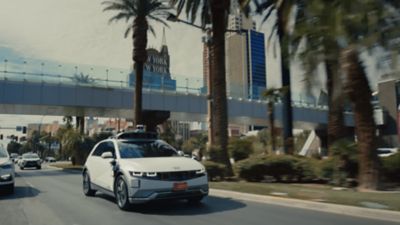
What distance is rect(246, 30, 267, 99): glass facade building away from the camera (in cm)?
4144

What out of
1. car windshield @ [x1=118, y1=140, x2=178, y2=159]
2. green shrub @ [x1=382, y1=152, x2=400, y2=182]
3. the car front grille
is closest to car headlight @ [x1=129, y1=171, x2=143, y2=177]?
the car front grille

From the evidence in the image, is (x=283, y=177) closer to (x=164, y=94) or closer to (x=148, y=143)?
(x=148, y=143)

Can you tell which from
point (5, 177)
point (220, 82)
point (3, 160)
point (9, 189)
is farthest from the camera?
point (220, 82)

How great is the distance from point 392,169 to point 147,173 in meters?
8.85

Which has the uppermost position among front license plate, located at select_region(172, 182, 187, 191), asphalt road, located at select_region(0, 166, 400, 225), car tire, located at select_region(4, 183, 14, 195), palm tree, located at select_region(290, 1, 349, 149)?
palm tree, located at select_region(290, 1, 349, 149)

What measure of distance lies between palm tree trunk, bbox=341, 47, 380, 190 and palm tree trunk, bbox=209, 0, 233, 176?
7341mm

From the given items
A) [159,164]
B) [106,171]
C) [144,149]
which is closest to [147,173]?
[159,164]

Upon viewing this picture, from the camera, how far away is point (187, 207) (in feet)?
37.8

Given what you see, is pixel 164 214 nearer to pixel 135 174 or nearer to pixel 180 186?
pixel 180 186

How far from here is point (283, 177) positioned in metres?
19.0

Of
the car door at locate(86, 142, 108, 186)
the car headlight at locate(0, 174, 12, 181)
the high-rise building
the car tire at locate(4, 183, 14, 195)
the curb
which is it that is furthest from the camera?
the high-rise building

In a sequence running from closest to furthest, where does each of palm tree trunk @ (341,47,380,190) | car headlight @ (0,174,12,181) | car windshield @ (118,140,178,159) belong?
1. car windshield @ (118,140,178,159)
2. palm tree trunk @ (341,47,380,190)
3. car headlight @ (0,174,12,181)

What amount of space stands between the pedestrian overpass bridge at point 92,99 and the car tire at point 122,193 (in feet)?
86.0

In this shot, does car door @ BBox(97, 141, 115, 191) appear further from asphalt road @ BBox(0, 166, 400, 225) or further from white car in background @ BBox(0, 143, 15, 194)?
white car in background @ BBox(0, 143, 15, 194)
